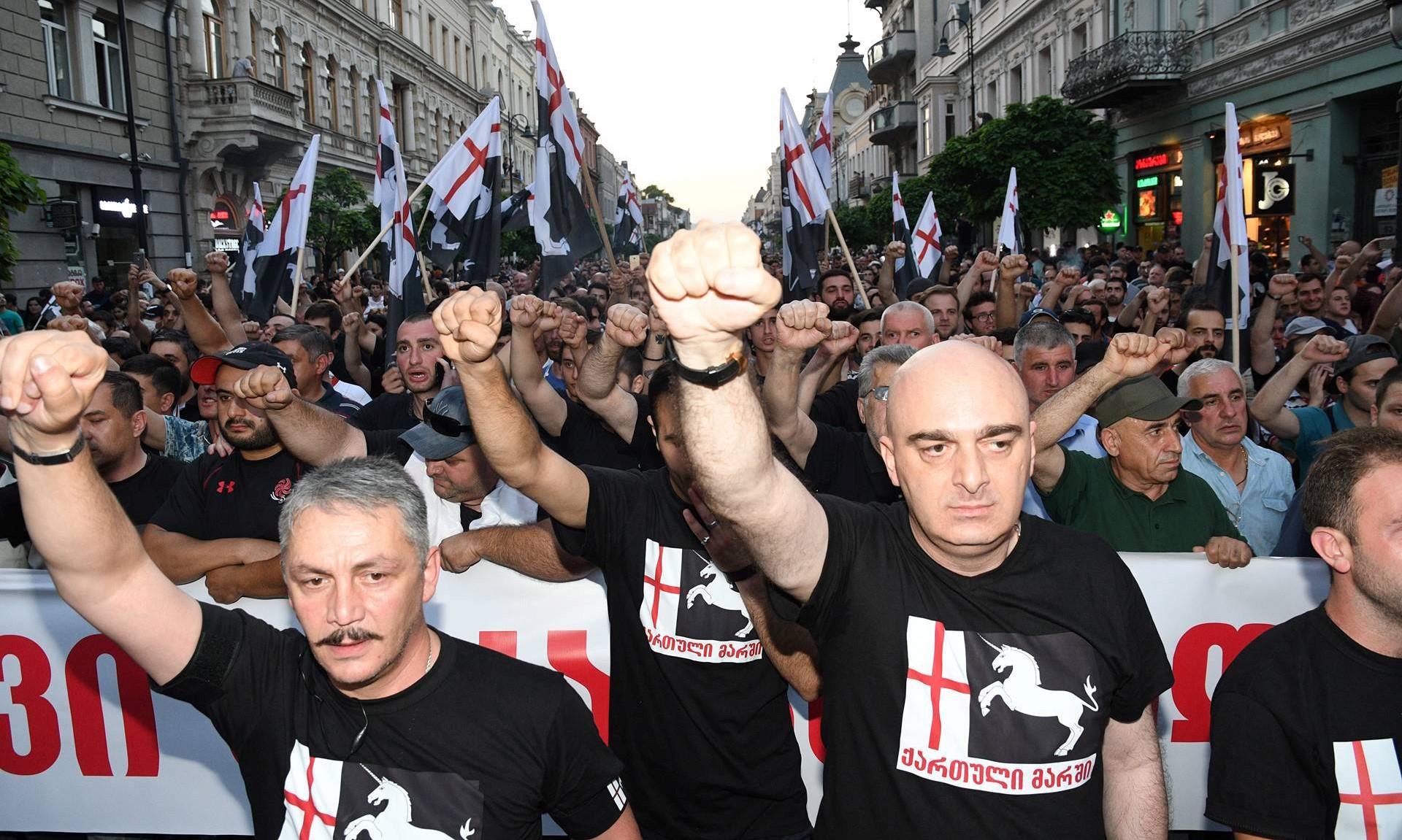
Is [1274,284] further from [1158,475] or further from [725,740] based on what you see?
[725,740]

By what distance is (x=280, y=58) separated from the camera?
33500mm

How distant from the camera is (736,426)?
1.92m

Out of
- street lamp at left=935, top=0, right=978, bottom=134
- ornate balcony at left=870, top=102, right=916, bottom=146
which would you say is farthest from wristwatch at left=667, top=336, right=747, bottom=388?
ornate balcony at left=870, top=102, right=916, bottom=146

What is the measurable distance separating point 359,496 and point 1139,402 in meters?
2.95

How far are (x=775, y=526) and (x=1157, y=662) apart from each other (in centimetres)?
97

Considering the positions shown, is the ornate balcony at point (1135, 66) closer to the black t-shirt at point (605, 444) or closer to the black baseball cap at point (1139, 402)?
the black baseball cap at point (1139, 402)

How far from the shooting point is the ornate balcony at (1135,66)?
1010 inches

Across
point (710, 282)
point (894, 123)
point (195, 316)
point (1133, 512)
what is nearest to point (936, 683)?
point (710, 282)

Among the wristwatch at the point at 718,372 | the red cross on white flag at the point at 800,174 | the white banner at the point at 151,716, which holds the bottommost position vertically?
the white banner at the point at 151,716

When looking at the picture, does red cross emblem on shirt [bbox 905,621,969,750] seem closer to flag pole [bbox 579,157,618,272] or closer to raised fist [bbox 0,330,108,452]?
raised fist [bbox 0,330,108,452]

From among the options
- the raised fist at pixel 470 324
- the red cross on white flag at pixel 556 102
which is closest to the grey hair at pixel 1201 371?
the raised fist at pixel 470 324

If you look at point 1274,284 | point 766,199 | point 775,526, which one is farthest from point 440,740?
point 766,199

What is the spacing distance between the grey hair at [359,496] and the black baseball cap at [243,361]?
79.7 inches

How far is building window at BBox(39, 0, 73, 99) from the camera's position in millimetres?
21833
